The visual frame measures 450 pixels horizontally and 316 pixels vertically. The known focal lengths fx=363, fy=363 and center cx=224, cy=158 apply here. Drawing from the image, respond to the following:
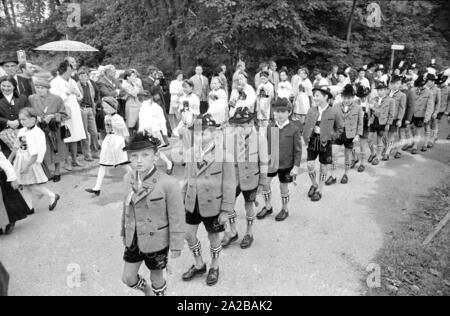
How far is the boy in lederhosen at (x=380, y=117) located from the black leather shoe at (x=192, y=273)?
20.5 ft

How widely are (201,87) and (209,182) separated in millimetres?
8979

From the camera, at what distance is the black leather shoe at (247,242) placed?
4.93m

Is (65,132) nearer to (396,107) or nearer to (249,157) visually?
(249,157)

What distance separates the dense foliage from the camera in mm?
13609

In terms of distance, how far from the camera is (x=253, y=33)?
14.2 metres

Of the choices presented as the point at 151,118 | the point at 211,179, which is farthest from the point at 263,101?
the point at 211,179

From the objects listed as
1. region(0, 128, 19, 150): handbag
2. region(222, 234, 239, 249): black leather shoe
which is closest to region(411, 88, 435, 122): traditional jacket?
region(222, 234, 239, 249): black leather shoe

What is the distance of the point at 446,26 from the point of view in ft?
88.9

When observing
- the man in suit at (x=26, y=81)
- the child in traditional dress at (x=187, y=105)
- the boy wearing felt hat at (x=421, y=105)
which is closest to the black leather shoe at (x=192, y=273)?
the child in traditional dress at (x=187, y=105)

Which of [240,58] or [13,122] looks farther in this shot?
[240,58]
